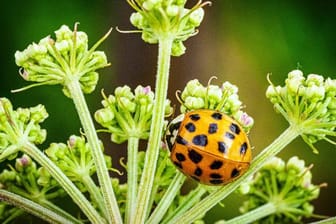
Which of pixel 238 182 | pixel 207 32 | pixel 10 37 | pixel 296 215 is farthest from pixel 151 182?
pixel 207 32

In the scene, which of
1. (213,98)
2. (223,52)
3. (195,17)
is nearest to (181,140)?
(213,98)

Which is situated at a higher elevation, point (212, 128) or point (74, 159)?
point (212, 128)

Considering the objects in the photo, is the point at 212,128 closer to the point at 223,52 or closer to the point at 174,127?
the point at 174,127

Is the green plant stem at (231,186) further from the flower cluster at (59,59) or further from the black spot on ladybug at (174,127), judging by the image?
the flower cluster at (59,59)

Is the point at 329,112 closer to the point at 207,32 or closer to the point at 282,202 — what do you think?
the point at 282,202

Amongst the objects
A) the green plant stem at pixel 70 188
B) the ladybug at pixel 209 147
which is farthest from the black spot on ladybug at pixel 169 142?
the green plant stem at pixel 70 188
